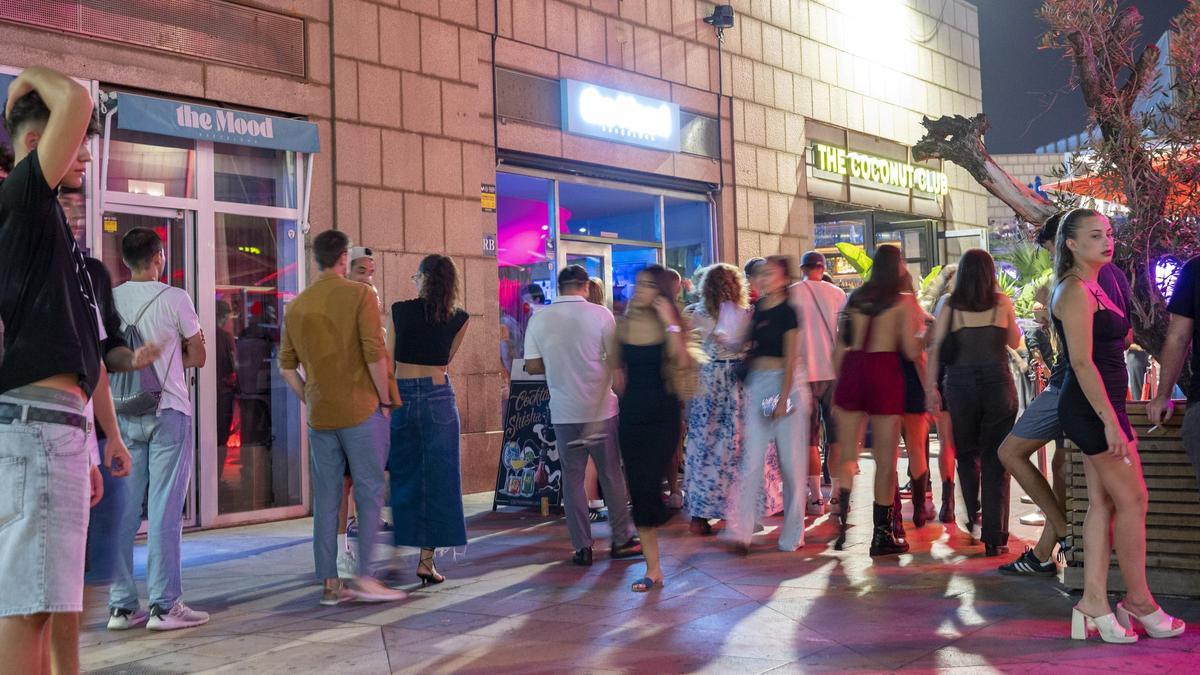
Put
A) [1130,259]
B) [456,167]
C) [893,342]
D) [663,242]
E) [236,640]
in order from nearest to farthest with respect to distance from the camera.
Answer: [236,640] → [1130,259] → [893,342] → [456,167] → [663,242]

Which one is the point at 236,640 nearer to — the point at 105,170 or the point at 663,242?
the point at 105,170

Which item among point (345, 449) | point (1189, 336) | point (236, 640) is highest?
point (1189, 336)

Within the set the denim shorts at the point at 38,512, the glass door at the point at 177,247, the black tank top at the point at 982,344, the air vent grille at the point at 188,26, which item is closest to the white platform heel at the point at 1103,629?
the black tank top at the point at 982,344

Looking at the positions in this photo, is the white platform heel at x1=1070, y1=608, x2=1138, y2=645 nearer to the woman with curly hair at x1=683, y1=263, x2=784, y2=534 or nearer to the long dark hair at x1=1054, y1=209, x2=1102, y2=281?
the long dark hair at x1=1054, y1=209, x2=1102, y2=281

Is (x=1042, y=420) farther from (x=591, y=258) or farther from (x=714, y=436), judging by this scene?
(x=591, y=258)

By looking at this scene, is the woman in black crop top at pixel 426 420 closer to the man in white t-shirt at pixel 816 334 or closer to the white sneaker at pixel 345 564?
the white sneaker at pixel 345 564

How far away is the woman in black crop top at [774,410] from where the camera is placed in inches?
273

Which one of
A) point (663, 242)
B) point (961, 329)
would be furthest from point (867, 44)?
point (961, 329)

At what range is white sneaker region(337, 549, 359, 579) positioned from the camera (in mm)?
6273

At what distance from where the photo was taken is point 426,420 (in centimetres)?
636

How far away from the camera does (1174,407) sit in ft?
17.3

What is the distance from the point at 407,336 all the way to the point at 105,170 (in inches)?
125

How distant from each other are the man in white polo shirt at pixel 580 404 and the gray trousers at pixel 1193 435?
10.2 feet

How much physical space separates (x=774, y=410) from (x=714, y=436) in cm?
102
